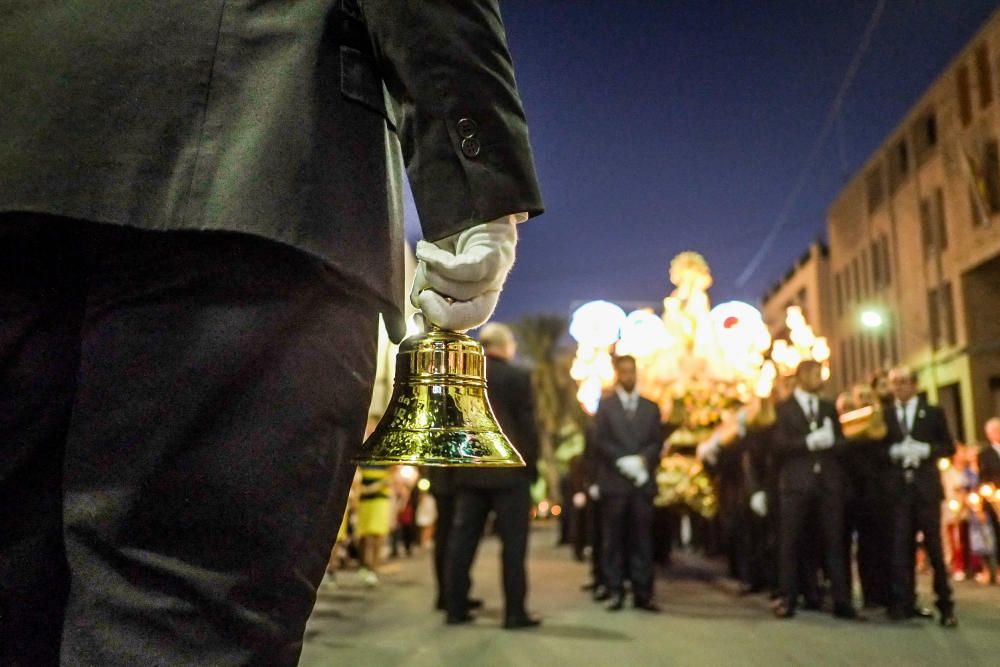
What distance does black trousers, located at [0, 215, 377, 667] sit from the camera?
3.30ft

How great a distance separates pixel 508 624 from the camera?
230 inches

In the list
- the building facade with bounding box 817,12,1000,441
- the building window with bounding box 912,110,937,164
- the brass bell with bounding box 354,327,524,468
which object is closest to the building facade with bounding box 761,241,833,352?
the building facade with bounding box 817,12,1000,441

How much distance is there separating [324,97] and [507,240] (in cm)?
32

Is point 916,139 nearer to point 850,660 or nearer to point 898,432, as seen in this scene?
point 898,432

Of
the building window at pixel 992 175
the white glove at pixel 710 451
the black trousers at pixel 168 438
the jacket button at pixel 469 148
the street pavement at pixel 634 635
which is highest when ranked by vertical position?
the building window at pixel 992 175

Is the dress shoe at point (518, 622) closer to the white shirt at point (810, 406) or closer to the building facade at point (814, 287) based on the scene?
the white shirt at point (810, 406)

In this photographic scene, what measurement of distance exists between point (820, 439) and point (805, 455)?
0.22 m

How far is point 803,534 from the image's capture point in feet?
23.0

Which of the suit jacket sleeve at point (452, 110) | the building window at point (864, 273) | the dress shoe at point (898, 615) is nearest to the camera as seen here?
the suit jacket sleeve at point (452, 110)

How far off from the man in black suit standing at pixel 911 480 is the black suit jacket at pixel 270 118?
6326 mm

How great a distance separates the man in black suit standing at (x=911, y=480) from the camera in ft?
21.2

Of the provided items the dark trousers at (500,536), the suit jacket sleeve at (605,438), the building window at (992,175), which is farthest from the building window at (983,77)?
the dark trousers at (500,536)

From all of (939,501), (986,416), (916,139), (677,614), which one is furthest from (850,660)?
(916,139)

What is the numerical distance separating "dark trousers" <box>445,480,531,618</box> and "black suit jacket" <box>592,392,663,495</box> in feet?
4.35
